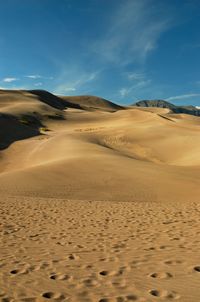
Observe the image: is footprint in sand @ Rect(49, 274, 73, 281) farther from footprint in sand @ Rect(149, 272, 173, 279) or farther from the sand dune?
the sand dune

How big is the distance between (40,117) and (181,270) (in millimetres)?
56923

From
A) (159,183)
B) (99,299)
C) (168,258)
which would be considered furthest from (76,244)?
(159,183)

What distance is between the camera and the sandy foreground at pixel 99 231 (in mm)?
5723

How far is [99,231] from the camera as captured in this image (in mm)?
9883

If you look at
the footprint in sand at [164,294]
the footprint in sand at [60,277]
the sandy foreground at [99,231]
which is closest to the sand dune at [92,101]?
the sandy foreground at [99,231]

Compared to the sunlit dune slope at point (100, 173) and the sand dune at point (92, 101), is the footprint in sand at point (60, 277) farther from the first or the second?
the sand dune at point (92, 101)

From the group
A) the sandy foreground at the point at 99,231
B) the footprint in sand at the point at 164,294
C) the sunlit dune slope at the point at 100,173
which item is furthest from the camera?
the sunlit dune slope at the point at 100,173

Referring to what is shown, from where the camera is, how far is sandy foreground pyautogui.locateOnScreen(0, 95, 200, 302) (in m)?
5.72

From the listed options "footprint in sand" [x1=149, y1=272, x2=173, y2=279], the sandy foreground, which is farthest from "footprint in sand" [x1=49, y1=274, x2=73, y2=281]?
"footprint in sand" [x1=149, y1=272, x2=173, y2=279]

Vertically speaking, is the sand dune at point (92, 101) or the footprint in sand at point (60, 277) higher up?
the sand dune at point (92, 101)

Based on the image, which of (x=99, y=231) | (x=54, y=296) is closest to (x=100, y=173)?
(x=99, y=231)

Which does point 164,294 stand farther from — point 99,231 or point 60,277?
point 99,231

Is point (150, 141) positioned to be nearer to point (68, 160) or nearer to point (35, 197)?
point (68, 160)

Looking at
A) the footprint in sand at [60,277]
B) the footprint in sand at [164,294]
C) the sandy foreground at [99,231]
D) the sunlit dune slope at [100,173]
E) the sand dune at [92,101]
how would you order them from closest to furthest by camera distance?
the footprint in sand at [164,294] < the sandy foreground at [99,231] < the footprint in sand at [60,277] < the sunlit dune slope at [100,173] < the sand dune at [92,101]
